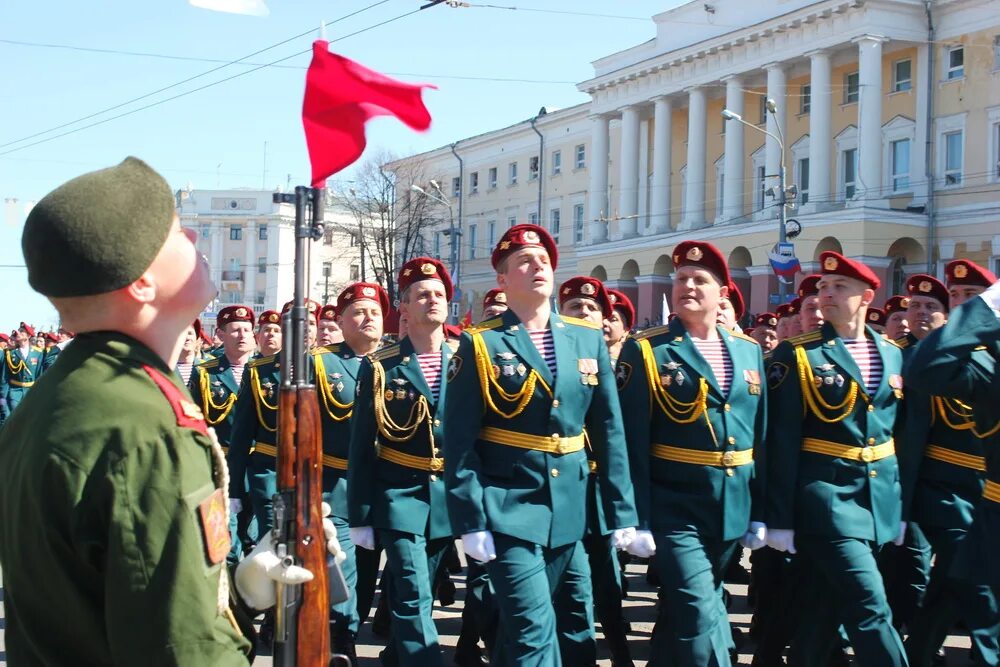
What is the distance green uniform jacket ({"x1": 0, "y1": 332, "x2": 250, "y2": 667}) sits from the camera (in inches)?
89.0

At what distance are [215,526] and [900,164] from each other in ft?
151

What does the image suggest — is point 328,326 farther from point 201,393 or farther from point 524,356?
point 524,356

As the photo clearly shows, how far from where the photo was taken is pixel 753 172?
52.8m

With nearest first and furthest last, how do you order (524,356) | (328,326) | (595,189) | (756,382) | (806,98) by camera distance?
(524,356), (756,382), (328,326), (806,98), (595,189)

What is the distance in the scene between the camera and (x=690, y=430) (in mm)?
6414

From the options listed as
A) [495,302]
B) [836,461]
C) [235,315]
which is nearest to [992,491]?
[836,461]

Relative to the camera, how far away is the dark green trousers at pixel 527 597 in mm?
5504

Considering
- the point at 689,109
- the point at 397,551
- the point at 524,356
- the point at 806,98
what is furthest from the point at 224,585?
the point at 689,109

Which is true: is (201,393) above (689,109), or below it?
below

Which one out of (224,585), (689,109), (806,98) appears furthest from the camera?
(689,109)

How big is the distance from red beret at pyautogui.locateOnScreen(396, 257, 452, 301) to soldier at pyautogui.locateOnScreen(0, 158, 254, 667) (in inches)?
194

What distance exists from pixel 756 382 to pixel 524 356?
49.8 inches

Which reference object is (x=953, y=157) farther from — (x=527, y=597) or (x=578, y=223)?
Result: (x=527, y=597)

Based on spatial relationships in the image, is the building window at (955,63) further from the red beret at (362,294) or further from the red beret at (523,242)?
the red beret at (523,242)
